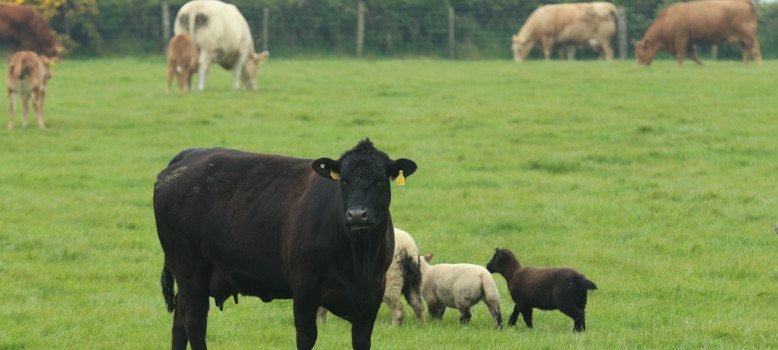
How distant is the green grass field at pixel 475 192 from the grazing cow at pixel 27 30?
22.5 ft

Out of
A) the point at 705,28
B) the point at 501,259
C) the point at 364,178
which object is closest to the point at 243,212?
the point at 364,178

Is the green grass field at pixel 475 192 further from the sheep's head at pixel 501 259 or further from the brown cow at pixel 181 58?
the brown cow at pixel 181 58

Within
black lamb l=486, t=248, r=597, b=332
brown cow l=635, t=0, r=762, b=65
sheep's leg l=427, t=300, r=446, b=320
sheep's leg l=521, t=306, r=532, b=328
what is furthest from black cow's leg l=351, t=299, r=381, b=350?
brown cow l=635, t=0, r=762, b=65

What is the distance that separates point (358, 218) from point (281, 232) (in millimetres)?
973

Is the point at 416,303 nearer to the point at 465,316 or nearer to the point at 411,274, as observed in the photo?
the point at 411,274

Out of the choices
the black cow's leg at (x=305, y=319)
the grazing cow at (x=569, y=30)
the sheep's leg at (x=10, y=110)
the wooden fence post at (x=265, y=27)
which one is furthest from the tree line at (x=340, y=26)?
the black cow's leg at (x=305, y=319)

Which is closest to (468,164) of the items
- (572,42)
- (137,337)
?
(137,337)

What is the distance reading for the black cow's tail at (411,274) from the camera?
10.9 meters

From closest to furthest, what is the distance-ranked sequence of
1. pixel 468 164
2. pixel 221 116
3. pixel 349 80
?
pixel 468 164, pixel 221 116, pixel 349 80

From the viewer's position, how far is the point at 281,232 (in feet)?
26.6

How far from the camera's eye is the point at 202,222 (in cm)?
859

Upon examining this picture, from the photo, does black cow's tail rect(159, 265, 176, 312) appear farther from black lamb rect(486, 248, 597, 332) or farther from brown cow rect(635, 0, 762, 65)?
brown cow rect(635, 0, 762, 65)

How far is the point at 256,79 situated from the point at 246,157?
25.9m

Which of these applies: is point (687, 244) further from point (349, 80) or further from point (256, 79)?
point (256, 79)
